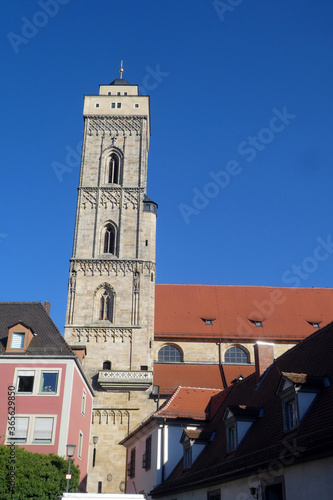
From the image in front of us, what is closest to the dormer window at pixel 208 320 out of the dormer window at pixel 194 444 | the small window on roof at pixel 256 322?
the small window on roof at pixel 256 322

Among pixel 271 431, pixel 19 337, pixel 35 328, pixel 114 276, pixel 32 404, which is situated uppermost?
pixel 114 276

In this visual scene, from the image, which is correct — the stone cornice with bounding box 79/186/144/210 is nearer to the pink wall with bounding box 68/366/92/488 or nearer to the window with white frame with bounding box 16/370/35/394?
the pink wall with bounding box 68/366/92/488

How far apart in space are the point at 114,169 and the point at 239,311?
1411 cm

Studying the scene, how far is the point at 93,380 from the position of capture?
34.4 metres

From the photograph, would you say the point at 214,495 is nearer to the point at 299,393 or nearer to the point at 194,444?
the point at 194,444

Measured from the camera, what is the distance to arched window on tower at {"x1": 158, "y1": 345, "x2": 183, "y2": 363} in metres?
37.4

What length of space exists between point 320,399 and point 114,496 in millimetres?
7249

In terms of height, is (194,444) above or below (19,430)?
below

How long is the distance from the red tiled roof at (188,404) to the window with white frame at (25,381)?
5.54m

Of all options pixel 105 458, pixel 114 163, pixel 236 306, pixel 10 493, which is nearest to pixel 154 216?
pixel 114 163

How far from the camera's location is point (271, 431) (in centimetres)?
1434

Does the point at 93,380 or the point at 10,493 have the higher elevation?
the point at 93,380

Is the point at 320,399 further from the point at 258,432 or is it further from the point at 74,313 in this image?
the point at 74,313

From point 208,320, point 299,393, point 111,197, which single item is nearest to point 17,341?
point 299,393
